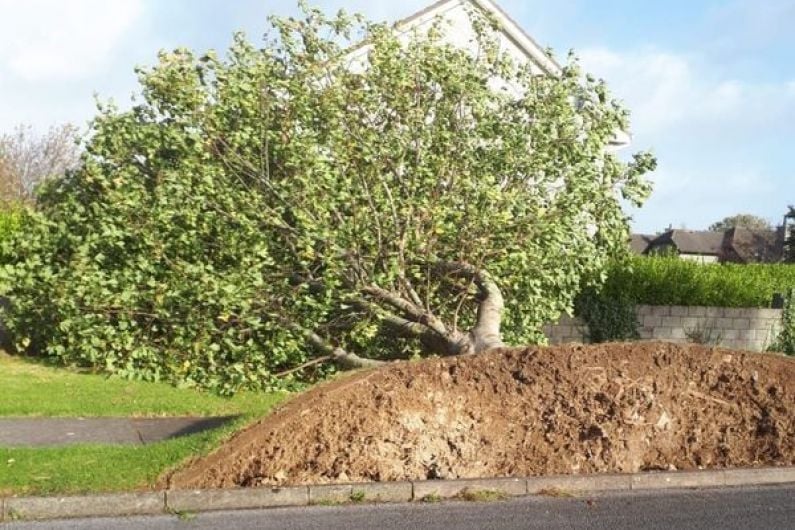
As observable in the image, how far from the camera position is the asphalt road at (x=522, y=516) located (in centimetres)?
646

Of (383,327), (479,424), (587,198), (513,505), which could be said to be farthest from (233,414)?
(587,198)

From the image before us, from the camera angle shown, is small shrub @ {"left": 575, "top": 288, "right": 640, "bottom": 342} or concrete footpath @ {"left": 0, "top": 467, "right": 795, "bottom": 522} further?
small shrub @ {"left": 575, "top": 288, "right": 640, "bottom": 342}

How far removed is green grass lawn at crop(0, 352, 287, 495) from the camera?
6961mm

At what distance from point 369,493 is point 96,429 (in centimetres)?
331

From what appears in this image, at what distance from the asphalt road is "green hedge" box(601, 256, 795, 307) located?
7.35 metres

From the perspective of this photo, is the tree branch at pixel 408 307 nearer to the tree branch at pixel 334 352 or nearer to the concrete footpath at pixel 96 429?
the tree branch at pixel 334 352

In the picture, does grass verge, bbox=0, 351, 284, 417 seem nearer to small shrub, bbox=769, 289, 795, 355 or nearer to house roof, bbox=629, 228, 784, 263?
small shrub, bbox=769, 289, 795, 355

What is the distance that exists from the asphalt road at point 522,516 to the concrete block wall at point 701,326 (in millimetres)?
7215

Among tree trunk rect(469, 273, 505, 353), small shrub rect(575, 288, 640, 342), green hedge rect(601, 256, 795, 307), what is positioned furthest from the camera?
green hedge rect(601, 256, 795, 307)

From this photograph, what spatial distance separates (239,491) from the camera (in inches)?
273

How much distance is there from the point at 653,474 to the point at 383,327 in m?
4.55

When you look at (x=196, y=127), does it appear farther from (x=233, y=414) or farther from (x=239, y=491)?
(x=239, y=491)

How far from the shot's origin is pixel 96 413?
9.82 meters

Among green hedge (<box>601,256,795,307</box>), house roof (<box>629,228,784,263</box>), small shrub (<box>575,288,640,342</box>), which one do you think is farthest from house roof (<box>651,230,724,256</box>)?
small shrub (<box>575,288,640,342</box>)
